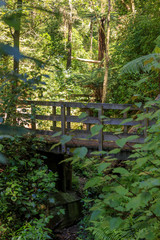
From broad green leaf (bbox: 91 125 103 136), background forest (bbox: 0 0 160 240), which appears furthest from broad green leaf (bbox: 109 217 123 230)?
broad green leaf (bbox: 91 125 103 136)

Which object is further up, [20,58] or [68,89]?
[20,58]

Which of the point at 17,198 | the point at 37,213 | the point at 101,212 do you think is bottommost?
the point at 37,213

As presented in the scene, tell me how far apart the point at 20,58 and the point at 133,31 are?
1140 centimetres

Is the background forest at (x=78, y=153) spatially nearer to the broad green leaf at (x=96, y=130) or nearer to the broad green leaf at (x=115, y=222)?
the broad green leaf at (x=115, y=222)

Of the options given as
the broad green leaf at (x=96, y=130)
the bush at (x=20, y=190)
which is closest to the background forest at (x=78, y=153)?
the bush at (x=20, y=190)

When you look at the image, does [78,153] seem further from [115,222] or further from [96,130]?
[115,222]

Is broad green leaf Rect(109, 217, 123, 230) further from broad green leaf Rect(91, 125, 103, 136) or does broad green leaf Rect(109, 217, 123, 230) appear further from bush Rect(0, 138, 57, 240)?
bush Rect(0, 138, 57, 240)

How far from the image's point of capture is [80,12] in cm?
1611

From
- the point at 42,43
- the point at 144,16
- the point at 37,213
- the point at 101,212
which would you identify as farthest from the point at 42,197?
the point at 144,16

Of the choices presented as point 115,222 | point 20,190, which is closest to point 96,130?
point 115,222

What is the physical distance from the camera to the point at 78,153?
64.8 inches

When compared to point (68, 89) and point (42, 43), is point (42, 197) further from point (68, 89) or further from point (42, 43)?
point (68, 89)

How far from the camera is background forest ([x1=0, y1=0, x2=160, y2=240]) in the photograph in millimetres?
1027

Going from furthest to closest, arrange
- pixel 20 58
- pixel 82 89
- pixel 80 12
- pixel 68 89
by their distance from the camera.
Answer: pixel 80 12 → pixel 82 89 → pixel 68 89 → pixel 20 58
